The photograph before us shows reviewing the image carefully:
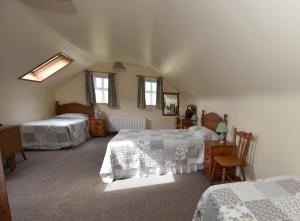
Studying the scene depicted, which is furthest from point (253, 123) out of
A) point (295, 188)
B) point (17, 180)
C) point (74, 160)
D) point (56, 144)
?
point (56, 144)

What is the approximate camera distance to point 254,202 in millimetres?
1134

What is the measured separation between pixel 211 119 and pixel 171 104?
2232mm

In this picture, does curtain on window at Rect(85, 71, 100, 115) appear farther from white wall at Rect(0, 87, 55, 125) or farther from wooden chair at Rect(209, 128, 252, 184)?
wooden chair at Rect(209, 128, 252, 184)

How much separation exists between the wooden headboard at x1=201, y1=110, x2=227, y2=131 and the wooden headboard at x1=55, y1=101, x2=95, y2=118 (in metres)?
3.44

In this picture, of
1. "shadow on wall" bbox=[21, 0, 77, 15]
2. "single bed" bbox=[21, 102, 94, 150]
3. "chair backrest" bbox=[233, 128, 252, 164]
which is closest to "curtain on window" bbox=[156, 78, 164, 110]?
"single bed" bbox=[21, 102, 94, 150]

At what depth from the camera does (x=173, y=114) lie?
5590mm

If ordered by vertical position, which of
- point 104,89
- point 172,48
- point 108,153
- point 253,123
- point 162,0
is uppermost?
point 162,0

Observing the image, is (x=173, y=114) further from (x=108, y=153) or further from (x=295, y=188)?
(x=295, y=188)

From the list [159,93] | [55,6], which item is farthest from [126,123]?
[55,6]

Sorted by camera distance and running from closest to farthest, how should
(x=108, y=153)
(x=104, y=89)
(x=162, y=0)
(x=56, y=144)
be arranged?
(x=162, y=0) < (x=108, y=153) < (x=56, y=144) < (x=104, y=89)

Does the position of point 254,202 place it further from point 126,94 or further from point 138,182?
point 126,94

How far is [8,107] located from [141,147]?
3.10m

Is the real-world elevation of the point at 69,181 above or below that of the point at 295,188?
below

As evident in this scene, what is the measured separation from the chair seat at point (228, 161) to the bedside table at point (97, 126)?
3.53m
